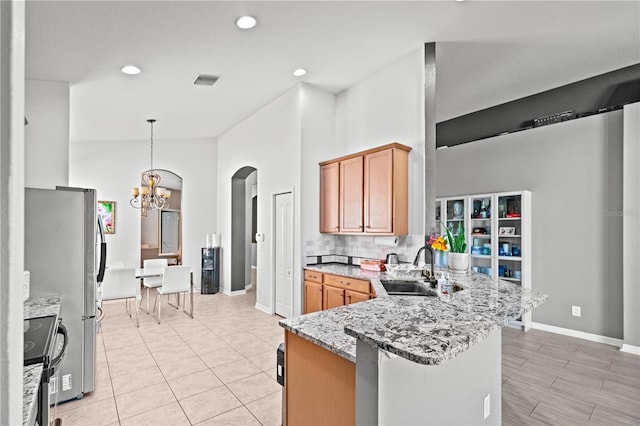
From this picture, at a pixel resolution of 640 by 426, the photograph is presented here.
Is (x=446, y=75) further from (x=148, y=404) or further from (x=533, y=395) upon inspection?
(x=148, y=404)

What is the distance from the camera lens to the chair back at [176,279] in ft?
16.0

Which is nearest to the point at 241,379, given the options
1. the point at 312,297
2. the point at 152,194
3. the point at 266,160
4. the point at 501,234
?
the point at 312,297

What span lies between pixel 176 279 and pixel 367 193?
3009mm

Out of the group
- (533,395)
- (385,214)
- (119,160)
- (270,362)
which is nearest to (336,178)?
(385,214)

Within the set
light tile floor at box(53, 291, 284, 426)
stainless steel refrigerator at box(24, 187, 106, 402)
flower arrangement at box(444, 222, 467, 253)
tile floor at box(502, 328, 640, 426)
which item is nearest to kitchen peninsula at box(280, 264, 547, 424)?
tile floor at box(502, 328, 640, 426)

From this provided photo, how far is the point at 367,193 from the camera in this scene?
4.21 m

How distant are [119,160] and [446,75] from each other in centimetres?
632

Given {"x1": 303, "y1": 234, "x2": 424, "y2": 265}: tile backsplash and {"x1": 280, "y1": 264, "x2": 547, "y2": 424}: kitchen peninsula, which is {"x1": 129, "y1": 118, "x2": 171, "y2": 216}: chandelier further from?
{"x1": 280, "y1": 264, "x2": 547, "y2": 424}: kitchen peninsula

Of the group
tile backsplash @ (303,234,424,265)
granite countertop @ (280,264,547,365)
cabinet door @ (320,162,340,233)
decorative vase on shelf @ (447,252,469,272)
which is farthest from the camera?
cabinet door @ (320,162,340,233)

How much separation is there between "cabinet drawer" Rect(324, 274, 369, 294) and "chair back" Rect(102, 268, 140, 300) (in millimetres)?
2786

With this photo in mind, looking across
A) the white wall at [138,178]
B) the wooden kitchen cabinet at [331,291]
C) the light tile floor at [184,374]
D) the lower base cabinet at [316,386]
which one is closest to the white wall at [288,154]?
the wooden kitchen cabinet at [331,291]

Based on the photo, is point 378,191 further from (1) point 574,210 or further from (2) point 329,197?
(1) point 574,210

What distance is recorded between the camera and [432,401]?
153 cm

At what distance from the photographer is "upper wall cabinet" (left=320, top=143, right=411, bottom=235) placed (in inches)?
153
